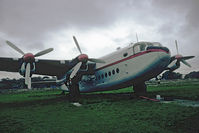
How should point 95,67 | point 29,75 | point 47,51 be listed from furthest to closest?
point 95,67, point 47,51, point 29,75

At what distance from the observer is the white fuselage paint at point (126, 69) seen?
13508 millimetres

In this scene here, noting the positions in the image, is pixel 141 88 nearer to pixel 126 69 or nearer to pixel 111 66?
pixel 126 69

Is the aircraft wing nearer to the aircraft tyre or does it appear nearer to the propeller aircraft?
the propeller aircraft

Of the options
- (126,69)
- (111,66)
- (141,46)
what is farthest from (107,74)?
(141,46)

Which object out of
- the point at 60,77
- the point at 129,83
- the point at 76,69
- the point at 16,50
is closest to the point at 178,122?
the point at 129,83

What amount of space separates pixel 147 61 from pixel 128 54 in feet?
7.79

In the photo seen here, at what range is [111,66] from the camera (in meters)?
17.1

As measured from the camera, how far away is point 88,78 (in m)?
19.7

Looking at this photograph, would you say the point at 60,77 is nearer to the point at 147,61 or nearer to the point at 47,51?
the point at 47,51

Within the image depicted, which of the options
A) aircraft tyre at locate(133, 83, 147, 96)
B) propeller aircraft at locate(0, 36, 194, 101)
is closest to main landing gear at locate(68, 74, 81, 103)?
propeller aircraft at locate(0, 36, 194, 101)

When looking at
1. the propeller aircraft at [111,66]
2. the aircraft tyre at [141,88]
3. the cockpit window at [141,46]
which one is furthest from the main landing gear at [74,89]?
the cockpit window at [141,46]

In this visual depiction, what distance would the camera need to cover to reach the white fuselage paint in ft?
44.3

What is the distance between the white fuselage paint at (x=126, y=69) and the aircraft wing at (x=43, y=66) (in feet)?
11.3

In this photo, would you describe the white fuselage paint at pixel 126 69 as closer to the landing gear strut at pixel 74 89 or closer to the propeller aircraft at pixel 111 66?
the propeller aircraft at pixel 111 66
